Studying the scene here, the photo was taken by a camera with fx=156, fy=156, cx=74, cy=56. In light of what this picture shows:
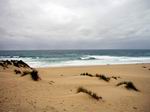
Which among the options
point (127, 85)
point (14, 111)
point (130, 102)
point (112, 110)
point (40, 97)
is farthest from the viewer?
point (127, 85)

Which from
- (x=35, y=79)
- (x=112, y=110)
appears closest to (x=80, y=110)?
(x=112, y=110)

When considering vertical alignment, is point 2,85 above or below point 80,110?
above

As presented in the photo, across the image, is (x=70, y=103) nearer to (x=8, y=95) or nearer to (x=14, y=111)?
(x=14, y=111)

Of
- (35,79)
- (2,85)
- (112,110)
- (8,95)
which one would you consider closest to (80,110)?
(112,110)

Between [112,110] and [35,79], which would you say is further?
[35,79]

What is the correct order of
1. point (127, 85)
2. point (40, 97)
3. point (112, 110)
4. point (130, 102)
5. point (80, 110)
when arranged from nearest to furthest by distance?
point (80, 110) → point (112, 110) → point (40, 97) → point (130, 102) → point (127, 85)

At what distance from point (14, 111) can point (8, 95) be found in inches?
50.0

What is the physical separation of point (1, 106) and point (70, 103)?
2137 millimetres

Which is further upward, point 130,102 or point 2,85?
point 2,85

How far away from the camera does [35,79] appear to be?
8.41 meters

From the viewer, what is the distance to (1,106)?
15.0 ft

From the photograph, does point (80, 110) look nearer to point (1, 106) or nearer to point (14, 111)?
point (14, 111)

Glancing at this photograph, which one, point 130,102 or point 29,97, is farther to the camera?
point 130,102

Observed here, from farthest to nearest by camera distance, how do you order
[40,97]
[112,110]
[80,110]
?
1. [40,97]
2. [112,110]
3. [80,110]
